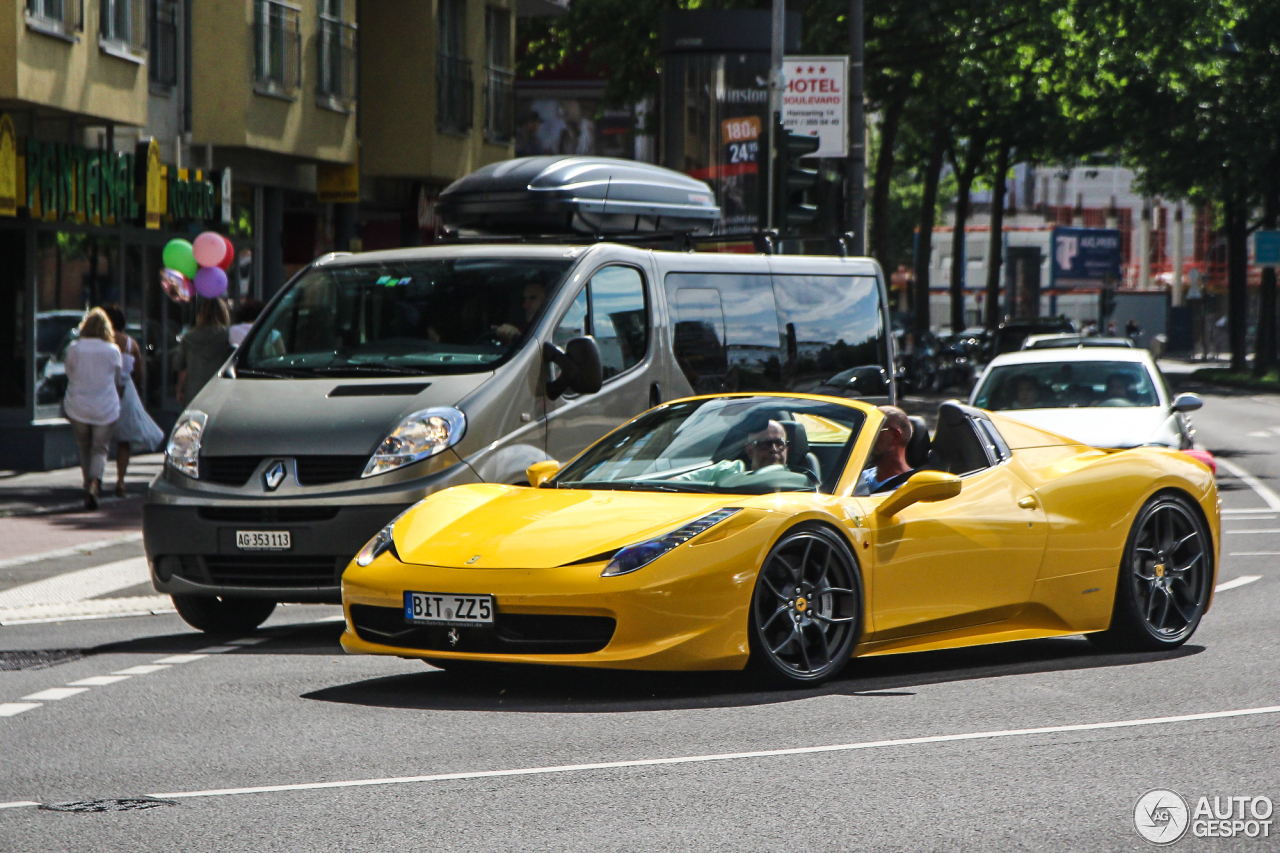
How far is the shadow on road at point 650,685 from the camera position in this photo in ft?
24.0

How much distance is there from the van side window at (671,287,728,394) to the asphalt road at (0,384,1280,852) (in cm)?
310

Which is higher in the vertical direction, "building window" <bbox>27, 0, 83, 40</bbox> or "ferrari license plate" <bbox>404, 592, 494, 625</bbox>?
"building window" <bbox>27, 0, 83, 40</bbox>

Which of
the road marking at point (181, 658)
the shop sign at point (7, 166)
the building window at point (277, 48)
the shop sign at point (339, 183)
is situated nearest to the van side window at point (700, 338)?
the road marking at point (181, 658)

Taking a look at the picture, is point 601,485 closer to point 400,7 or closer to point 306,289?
point 306,289

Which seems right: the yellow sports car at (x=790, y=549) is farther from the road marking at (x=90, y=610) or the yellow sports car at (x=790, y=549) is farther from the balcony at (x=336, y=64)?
the balcony at (x=336, y=64)

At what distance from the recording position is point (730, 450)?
808 centimetres

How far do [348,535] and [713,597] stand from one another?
8.01 feet

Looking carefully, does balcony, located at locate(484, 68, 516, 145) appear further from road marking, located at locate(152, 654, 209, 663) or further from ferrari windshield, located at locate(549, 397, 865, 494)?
ferrari windshield, located at locate(549, 397, 865, 494)

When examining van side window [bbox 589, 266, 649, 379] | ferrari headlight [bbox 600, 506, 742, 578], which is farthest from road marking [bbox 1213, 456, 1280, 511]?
ferrari headlight [bbox 600, 506, 742, 578]

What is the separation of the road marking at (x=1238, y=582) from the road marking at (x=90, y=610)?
6121mm

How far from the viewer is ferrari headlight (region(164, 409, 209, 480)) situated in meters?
9.40

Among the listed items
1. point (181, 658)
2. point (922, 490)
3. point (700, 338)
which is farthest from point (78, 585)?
point (922, 490)

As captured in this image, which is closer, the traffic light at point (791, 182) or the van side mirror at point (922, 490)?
the van side mirror at point (922, 490)

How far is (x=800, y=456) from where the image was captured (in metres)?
8.00
